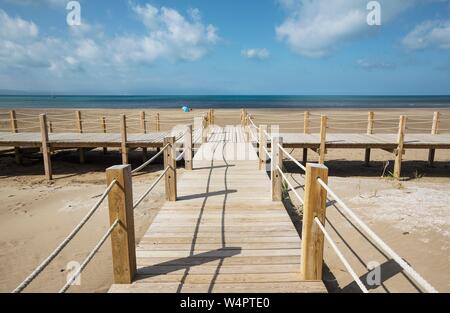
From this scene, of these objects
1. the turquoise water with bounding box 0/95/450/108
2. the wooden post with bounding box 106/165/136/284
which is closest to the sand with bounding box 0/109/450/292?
the wooden post with bounding box 106/165/136/284

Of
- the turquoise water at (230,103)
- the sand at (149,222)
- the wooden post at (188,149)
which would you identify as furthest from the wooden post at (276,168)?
the turquoise water at (230,103)

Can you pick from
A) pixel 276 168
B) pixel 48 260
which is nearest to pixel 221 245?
pixel 276 168

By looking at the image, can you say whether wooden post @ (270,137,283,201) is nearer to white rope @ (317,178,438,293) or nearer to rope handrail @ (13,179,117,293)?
white rope @ (317,178,438,293)

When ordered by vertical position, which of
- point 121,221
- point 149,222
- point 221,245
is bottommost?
point 149,222

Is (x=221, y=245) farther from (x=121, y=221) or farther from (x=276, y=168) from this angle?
(x=276, y=168)

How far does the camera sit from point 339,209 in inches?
271

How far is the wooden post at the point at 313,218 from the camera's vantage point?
2902 millimetres

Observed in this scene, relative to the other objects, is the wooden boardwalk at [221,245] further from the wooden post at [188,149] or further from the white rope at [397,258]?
the wooden post at [188,149]

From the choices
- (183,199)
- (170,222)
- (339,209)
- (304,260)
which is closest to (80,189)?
(183,199)

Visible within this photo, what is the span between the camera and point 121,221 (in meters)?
2.96

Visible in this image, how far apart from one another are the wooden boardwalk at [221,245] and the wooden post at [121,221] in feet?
0.55

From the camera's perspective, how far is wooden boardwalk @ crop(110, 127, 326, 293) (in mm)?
3080

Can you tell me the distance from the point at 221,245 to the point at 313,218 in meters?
1.44

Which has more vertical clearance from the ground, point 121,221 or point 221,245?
point 121,221
